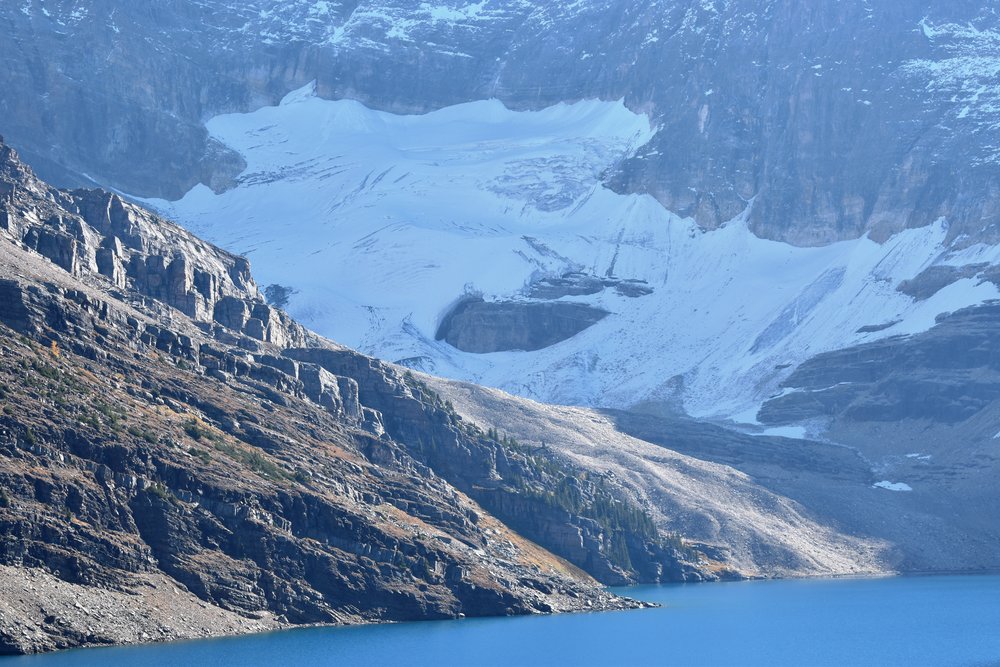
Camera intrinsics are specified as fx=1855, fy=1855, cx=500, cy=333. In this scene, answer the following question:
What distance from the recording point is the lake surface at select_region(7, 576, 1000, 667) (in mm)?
115938

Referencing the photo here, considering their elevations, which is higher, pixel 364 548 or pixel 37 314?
pixel 37 314

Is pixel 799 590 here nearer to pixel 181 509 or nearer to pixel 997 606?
pixel 997 606

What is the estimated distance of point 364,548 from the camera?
13550 centimetres

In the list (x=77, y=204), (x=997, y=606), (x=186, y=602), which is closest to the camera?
(x=186, y=602)

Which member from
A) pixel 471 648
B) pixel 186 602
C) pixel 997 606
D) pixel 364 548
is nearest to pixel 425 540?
pixel 364 548

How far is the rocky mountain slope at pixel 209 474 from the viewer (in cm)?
11594

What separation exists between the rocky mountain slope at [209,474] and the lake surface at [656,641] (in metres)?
3.18

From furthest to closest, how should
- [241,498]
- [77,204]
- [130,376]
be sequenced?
[77,204] → [130,376] → [241,498]

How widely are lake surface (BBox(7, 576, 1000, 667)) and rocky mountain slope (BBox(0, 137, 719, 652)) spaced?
10.4 feet

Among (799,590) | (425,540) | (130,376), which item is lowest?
(799,590)

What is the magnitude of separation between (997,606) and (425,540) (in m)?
53.4

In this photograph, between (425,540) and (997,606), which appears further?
(997,606)

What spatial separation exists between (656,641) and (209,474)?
33981 mm

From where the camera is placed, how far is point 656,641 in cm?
13300
